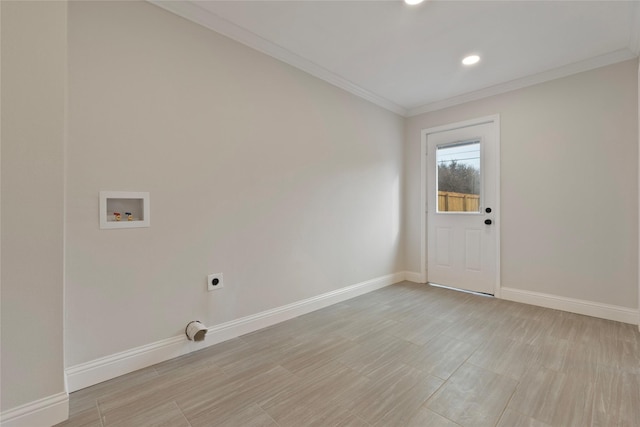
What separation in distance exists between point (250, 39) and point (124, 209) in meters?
1.75

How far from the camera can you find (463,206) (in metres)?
3.81

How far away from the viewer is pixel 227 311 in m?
2.36

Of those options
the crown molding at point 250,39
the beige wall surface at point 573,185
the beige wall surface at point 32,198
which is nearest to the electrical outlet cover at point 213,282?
the beige wall surface at point 32,198

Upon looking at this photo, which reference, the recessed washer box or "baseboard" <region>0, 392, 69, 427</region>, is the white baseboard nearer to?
the recessed washer box

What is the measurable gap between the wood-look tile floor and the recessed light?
8.57ft

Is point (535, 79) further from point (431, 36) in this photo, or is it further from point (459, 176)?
point (431, 36)

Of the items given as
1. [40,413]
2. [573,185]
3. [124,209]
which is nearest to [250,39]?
[124,209]

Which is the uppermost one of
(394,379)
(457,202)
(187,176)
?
(187,176)

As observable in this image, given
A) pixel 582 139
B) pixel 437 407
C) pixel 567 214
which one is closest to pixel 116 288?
pixel 437 407

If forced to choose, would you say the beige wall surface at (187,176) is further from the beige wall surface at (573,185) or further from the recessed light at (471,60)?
the beige wall surface at (573,185)

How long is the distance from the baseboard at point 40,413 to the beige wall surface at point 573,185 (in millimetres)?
4121

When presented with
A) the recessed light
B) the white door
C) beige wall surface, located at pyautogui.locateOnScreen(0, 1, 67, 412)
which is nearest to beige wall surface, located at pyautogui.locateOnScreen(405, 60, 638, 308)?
the white door

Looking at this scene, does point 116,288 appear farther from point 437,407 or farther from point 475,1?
point 475,1

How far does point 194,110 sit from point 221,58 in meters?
0.53
